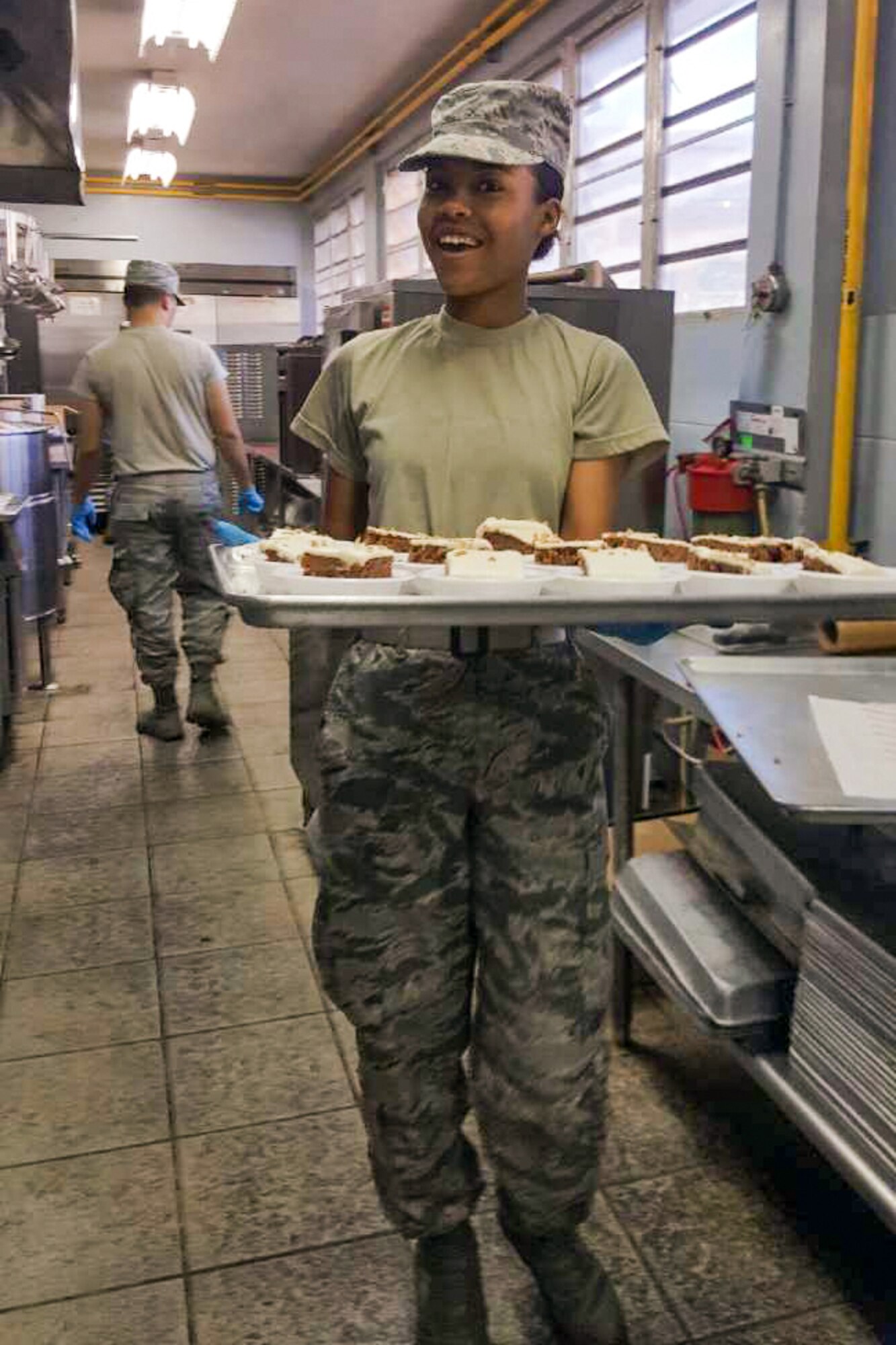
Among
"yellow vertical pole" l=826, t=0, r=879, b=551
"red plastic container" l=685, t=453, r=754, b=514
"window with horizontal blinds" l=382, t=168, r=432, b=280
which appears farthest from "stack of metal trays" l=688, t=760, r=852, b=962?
"window with horizontal blinds" l=382, t=168, r=432, b=280

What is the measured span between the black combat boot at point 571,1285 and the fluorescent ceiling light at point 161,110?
702cm

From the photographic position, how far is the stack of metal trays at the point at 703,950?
1.87 metres

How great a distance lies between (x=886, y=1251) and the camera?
1.88m

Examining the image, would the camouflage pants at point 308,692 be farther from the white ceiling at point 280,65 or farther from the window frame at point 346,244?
the window frame at point 346,244

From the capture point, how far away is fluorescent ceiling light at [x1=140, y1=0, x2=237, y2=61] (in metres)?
5.26

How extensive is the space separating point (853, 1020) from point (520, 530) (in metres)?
0.82

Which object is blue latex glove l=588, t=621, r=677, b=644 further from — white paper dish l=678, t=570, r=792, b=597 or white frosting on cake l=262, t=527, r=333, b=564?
white frosting on cake l=262, t=527, r=333, b=564

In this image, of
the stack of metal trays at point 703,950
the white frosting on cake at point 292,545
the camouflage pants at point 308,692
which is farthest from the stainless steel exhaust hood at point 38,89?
the stack of metal trays at point 703,950

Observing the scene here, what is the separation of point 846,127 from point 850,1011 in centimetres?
262

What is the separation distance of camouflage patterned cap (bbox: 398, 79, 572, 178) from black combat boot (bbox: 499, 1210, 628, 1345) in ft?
4.46

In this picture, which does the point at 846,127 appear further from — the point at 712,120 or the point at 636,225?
the point at 636,225

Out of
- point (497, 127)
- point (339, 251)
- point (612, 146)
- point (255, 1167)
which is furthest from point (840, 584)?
point (339, 251)

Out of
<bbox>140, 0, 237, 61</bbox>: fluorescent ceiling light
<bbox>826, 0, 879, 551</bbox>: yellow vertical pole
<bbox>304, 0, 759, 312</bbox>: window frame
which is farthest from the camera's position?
<bbox>140, 0, 237, 61</bbox>: fluorescent ceiling light

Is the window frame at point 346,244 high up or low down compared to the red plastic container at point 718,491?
up
